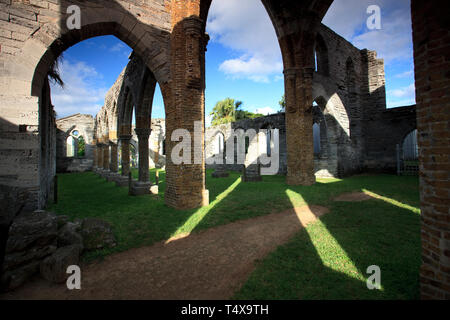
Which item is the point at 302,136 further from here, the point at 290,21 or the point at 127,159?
the point at 127,159

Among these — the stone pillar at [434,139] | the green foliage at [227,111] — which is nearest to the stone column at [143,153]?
the stone pillar at [434,139]

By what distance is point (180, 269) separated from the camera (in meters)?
3.09

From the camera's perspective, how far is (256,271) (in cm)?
291

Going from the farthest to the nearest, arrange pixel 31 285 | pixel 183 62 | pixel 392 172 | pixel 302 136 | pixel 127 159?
pixel 392 172, pixel 127 159, pixel 302 136, pixel 183 62, pixel 31 285

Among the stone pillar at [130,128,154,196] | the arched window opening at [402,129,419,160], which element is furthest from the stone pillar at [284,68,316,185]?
the arched window opening at [402,129,419,160]

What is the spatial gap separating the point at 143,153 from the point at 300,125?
25.8 feet

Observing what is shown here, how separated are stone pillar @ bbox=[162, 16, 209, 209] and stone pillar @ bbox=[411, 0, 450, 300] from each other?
5168 mm

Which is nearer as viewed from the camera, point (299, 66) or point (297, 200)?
point (297, 200)

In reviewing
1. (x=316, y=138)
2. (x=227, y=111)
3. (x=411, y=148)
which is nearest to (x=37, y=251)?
(x=316, y=138)

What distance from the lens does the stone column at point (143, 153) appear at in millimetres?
9656

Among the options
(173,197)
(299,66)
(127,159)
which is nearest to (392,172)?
(299,66)

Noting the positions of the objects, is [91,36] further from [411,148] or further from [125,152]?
[411,148]

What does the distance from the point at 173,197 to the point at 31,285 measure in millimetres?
3794

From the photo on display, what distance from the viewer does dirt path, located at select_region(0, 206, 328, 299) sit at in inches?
102
